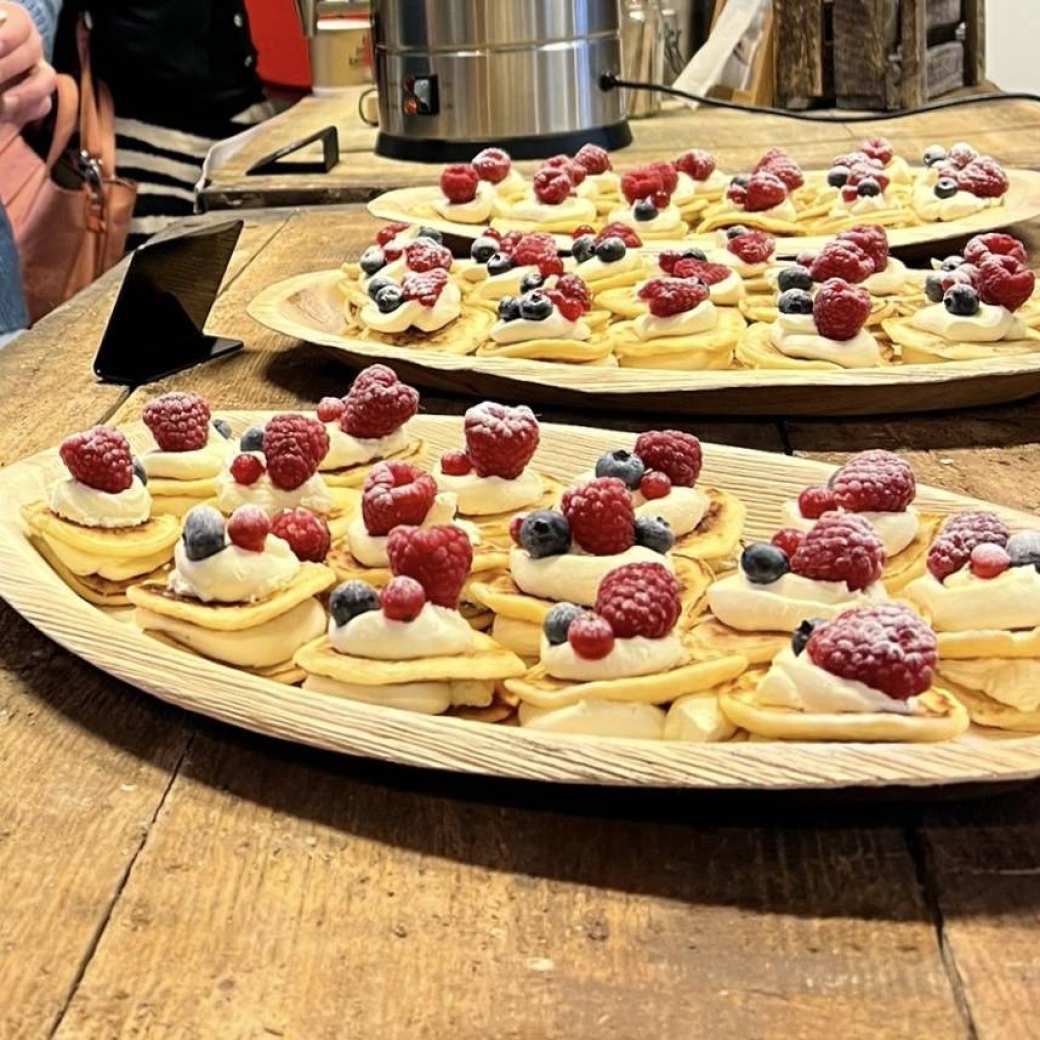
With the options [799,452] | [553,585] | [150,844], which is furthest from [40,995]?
[799,452]

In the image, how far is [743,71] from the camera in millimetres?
3941

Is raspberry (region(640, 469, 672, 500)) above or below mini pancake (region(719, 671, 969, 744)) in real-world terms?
below

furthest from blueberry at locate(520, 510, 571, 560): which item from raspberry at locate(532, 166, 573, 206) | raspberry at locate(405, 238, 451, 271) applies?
raspberry at locate(532, 166, 573, 206)

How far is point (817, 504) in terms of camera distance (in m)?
1.07

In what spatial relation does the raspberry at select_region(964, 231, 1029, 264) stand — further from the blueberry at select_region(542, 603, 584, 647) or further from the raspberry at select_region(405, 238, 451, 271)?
the blueberry at select_region(542, 603, 584, 647)

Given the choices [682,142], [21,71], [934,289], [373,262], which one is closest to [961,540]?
[934,289]

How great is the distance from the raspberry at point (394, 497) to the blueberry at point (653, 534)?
151 mm

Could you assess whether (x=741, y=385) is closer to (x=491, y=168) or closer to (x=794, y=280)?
(x=794, y=280)

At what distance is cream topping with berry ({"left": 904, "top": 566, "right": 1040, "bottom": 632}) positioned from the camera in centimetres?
94

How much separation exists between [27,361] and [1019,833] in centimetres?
142

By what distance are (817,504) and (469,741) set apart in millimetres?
352

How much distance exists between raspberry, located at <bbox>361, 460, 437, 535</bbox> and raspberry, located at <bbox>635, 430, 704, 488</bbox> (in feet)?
0.54

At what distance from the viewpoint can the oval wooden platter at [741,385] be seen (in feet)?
4.93

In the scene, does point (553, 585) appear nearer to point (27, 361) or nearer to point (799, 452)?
point (799, 452)
